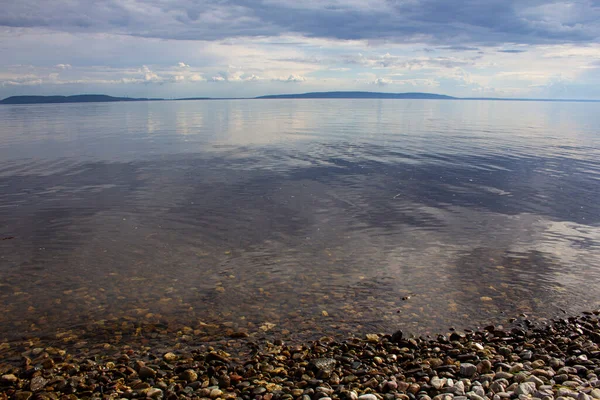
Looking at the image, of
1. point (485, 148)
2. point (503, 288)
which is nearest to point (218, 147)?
point (485, 148)

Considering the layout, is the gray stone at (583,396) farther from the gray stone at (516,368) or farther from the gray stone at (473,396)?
the gray stone at (473,396)

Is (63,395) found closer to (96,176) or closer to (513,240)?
(513,240)

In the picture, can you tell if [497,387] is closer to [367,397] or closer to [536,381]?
[536,381]

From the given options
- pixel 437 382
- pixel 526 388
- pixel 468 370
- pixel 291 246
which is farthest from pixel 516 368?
pixel 291 246

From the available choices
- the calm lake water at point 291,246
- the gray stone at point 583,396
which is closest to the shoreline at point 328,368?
the gray stone at point 583,396

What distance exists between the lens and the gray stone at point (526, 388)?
807 centimetres

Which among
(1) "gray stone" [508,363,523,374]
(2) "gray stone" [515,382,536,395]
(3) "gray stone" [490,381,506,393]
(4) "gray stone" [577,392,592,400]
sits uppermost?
(4) "gray stone" [577,392,592,400]

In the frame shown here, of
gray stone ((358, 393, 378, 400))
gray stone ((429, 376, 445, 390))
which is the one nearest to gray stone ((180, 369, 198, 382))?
gray stone ((358, 393, 378, 400))

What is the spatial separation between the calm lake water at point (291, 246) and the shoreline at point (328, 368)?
97cm

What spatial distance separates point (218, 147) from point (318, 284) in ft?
124

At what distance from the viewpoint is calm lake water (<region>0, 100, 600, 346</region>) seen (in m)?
12.7

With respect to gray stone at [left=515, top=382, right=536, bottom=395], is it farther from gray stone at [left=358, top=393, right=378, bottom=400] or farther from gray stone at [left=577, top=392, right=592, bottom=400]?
gray stone at [left=358, top=393, right=378, bottom=400]

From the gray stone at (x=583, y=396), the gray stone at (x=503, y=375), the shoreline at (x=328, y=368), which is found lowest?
the shoreline at (x=328, y=368)

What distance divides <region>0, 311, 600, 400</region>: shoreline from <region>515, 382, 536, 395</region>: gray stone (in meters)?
0.02
